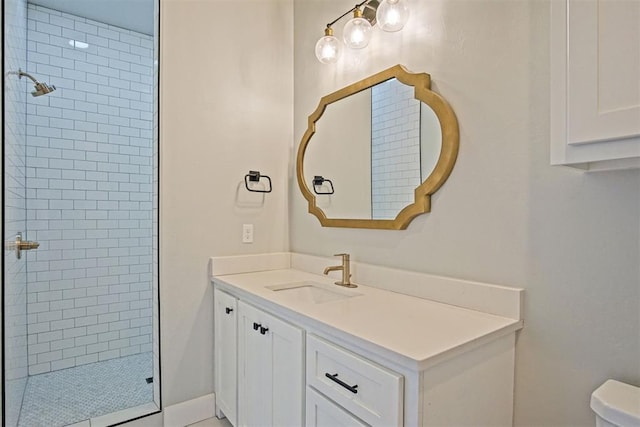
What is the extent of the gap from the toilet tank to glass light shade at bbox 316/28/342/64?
173 centimetres

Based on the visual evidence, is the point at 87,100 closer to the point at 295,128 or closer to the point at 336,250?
the point at 295,128

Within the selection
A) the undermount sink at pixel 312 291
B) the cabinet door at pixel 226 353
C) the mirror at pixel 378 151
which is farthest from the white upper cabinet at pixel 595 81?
the cabinet door at pixel 226 353

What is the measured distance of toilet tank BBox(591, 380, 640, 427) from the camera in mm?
858

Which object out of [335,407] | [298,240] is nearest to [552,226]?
[335,407]

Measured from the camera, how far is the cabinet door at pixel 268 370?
52.7 inches

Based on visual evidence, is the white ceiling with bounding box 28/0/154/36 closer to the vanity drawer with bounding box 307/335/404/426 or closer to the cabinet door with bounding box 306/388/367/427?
the vanity drawer with bounding box 307/335/404/426

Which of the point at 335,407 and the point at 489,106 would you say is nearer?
the point at 335,407

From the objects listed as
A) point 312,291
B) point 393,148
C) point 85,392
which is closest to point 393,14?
point 393,148

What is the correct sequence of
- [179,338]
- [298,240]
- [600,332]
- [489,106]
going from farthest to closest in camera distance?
1. [298,240]
2. [179,338]
3. [489,106]
4. [600,332]

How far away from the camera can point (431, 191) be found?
1.50 m

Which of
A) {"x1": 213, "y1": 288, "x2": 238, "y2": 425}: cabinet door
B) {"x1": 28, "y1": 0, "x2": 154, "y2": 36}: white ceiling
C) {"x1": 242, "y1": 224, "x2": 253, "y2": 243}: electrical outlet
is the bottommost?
{"x1": 213, "y1": 288, "x2": 238, "y2": 425}: cabinet door

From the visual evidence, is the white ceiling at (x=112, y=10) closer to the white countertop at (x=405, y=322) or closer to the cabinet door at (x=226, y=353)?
the cabinet door at (x=226, y=353)

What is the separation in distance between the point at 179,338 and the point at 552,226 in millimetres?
1834

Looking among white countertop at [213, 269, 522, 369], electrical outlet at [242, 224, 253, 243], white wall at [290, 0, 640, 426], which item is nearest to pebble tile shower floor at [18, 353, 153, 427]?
electrical outlet at [242, 224, 253, 243]
